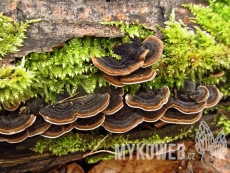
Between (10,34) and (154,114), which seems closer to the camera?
(10,34)

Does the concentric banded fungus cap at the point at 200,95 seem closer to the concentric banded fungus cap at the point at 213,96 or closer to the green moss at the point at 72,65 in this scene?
the concentric banded fungus cap at the point at 213,96

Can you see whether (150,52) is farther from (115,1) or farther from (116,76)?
(115,1)

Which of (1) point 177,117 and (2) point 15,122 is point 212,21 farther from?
(2) point 15,122

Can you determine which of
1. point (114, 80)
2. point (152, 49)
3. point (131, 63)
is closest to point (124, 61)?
point (131, 63)

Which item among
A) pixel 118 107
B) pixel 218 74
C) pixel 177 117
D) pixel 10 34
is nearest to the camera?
pixel 10 34

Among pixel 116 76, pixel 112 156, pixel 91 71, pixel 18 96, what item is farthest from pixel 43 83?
pixel 112 156

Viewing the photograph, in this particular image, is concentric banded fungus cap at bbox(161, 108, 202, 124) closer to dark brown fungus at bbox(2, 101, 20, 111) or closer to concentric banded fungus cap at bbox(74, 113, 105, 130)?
concentric banded fungus cap at bbox(74, 113, 105, 130)

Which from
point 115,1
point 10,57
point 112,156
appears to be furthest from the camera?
point 112,156
